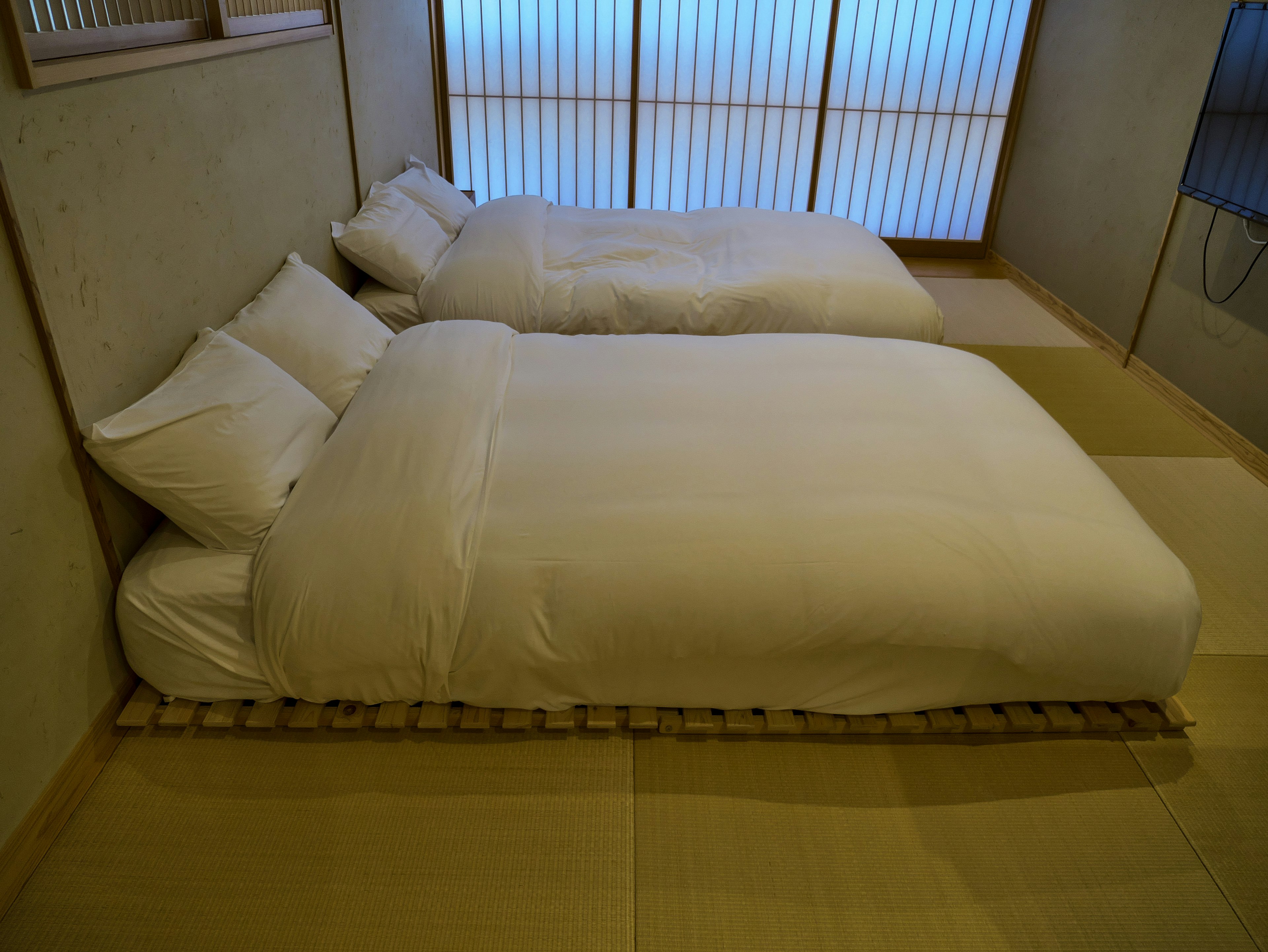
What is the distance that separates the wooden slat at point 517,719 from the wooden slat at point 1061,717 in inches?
44.9

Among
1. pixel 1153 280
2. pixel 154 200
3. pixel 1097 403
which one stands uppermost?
pixel 154 200

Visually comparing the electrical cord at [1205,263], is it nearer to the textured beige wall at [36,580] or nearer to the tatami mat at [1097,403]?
the tatami mat at [1097,403]

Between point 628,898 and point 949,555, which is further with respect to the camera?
point 949,555

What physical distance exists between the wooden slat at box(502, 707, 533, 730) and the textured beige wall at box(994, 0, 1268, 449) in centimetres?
283

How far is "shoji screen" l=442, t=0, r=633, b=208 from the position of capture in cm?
468

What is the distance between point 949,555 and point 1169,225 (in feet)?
8.80

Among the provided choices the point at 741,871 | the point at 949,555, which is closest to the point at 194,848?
the point at 741,871

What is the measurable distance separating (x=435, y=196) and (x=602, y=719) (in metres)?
2.60

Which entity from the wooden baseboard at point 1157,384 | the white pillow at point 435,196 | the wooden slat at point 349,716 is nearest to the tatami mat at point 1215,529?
the wooden baseboard at point 1157,384

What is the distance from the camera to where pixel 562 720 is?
1.78 meters

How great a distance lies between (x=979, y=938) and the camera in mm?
1460

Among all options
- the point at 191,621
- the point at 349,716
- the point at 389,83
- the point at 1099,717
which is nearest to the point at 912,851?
the point at 1099,717

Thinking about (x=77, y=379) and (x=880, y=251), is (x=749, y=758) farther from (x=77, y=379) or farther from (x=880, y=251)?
(x=880, y=251)

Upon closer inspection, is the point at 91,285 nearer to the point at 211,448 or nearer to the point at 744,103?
the point at 211,448
